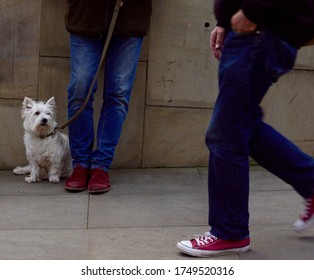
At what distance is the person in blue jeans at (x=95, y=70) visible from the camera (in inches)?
197

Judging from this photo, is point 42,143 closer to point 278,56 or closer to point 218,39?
point 218,39

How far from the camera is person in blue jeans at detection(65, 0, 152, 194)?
16.5 ft

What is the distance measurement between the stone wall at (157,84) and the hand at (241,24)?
245cm

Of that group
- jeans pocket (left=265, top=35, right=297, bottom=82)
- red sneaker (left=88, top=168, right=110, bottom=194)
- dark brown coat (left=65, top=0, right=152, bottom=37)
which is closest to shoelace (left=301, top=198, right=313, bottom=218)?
jeans pocket (left=265, top=35, right=297, bottom=82)

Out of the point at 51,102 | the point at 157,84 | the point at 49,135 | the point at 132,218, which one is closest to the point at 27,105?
the point at 51,102

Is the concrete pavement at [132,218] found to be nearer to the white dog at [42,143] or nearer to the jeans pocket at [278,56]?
the white dog at [42,143]

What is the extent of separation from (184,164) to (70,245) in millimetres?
2202

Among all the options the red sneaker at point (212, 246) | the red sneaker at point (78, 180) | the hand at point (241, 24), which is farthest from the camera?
the red sneaker at point (78, 180)

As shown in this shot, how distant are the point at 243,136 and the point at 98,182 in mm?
1898

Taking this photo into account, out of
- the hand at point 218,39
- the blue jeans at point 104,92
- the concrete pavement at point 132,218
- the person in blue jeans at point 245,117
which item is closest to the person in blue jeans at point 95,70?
the blue jeans at point 104,92

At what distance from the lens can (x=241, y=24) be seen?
327 centimetres
